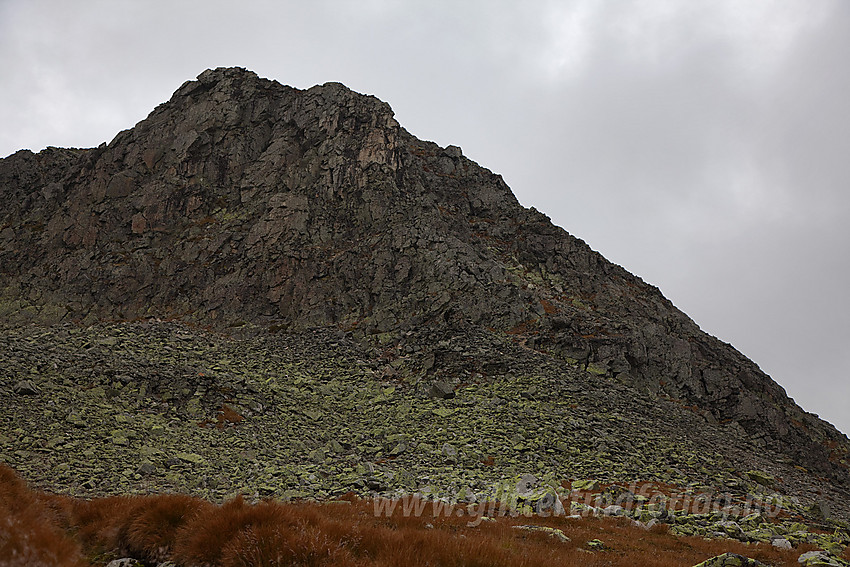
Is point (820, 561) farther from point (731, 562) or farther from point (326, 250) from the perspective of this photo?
point (326, 250)

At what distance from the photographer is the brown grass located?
7434mm

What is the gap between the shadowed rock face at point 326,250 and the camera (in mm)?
49938

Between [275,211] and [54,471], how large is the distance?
45.4m

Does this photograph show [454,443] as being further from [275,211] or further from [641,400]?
[275,211]

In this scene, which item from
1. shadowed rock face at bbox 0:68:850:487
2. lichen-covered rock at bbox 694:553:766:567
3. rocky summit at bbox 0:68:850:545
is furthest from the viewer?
shadowed rock face at bbox 0:68:850:487

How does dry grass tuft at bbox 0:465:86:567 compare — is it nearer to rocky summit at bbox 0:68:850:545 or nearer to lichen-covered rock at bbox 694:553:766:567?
lichen-covered rock at bbox 694:553:766:567

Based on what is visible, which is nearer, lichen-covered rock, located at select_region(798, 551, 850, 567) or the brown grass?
the brown grass

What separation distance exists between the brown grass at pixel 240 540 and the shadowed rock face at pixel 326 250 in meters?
34.2

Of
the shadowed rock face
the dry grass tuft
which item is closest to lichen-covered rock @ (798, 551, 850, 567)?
the dry grass tuft

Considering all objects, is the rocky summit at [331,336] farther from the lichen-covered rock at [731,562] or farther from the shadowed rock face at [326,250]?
the lichen-covered rock at [731,562]

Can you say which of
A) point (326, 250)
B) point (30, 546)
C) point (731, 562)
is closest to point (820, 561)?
point (731, 562)

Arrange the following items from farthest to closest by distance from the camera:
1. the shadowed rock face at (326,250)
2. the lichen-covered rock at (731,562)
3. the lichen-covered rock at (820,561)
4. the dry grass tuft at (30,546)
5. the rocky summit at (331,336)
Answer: the shadowed rock face at (326,250) < the rocky summit at (331,336) < the lichen-covered rock at (820,561) < the lichen-covered rock at (731,562) < the dry grass tuft at (30,546)

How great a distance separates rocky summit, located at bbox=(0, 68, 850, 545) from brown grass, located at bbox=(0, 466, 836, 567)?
11.9 m

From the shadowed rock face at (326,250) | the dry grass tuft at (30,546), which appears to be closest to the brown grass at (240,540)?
the dry grass tuft at (30,546)
